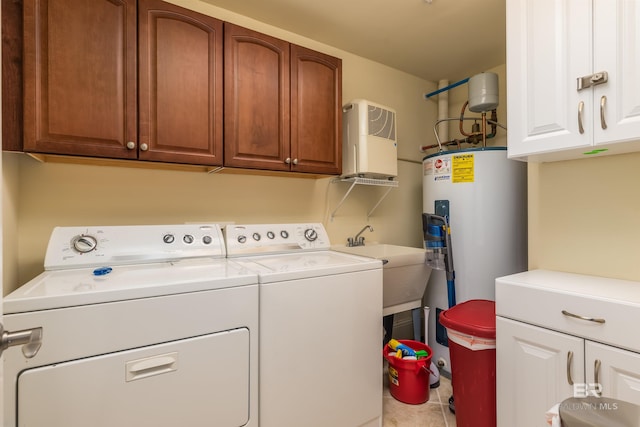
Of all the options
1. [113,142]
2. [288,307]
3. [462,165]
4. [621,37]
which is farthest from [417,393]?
[113,142]

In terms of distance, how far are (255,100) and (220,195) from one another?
0.64 metres

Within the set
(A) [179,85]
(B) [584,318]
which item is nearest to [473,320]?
(B) [584,318]

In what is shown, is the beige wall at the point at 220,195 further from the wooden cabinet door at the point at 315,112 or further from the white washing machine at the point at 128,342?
the wooden cabinet door at the point at 315,112

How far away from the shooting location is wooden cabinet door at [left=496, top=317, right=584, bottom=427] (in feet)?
4.20

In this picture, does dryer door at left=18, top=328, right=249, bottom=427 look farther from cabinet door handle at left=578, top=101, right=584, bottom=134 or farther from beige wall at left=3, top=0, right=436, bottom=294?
cabinet door handle at left=578, top=101, right=584, bottom=134

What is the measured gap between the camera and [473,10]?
2.10 m

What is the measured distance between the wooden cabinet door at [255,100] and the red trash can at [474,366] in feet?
4.28

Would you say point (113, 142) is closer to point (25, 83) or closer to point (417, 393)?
point (25, 83)

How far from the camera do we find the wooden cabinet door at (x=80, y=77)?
1317 mm

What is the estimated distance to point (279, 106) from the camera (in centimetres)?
192

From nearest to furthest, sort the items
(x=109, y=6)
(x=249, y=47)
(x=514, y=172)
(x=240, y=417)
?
(x=240, y=417) → (x=109, y=6) → (x=249, y=47) → (x=514, y=172)

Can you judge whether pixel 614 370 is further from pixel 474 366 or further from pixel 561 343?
pixel 474 366

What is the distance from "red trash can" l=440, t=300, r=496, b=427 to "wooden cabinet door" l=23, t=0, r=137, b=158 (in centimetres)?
183

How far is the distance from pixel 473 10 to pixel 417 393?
2.49 m
